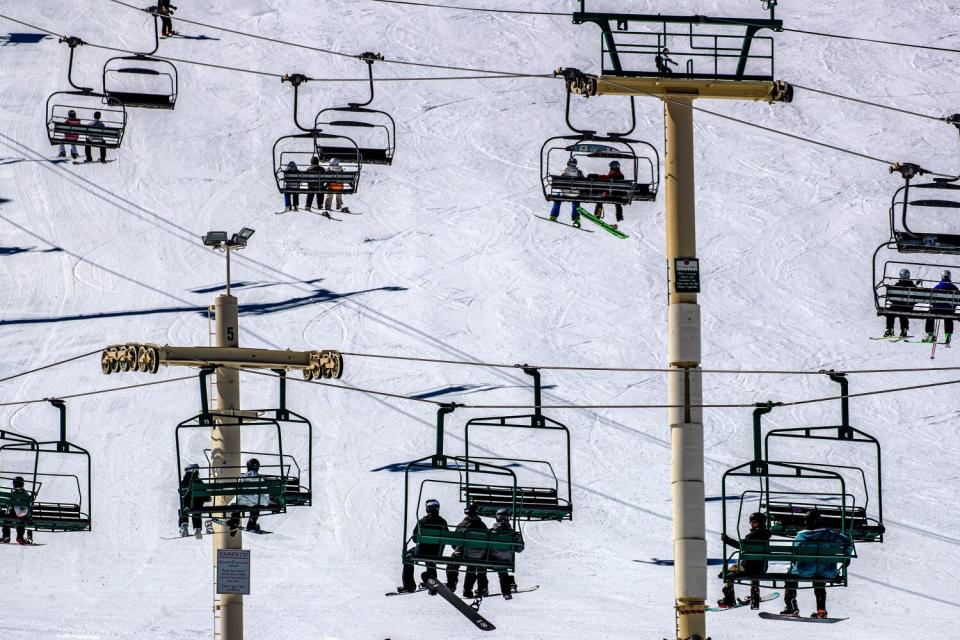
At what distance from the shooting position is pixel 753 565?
21.3 metres

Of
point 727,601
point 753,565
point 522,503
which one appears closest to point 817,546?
point 753,565

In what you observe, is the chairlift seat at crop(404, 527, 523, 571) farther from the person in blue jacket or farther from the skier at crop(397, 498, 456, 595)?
the person in blue jacket

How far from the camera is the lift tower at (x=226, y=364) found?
2102cm

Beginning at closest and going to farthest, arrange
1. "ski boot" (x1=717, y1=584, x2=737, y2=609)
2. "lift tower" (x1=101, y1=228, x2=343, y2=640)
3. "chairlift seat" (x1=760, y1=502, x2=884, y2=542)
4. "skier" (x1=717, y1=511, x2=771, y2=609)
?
"skier" (x1=717, y1=511, x2=771, y2=609)
"chairlift seat" (x1=760, y1=502, x2=884, y2=542)
"lift tower" (x1=101, y1=228, x2=343, y2=640)
"ski boot" (x1=717, y1=584, x2=737, y2=609)

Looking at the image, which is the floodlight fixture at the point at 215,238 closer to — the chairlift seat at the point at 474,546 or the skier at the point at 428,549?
the skier at the point at 428,549

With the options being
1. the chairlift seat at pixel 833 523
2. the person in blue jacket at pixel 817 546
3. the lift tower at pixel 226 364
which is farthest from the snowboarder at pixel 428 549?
the person in blue jacket at pixel 817 546

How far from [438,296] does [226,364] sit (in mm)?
25930

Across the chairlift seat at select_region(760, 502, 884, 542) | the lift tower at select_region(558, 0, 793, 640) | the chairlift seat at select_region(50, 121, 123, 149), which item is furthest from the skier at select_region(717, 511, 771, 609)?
the chairlift seat at select_region(50, 121, 123, 149)

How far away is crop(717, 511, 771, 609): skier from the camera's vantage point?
776 inches

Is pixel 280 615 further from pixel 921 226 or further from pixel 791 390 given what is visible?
pixel 921 226

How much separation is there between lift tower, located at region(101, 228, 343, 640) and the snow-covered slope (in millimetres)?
9812

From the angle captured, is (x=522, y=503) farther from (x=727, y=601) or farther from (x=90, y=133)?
(x=90, y=133)

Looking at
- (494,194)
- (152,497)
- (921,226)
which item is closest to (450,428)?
(152,497)

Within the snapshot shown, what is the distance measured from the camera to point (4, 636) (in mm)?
31750
